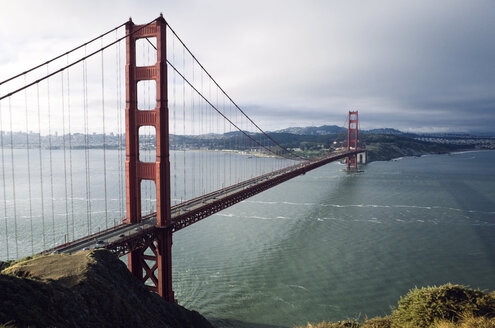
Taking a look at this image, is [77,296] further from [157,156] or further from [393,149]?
[393,149]

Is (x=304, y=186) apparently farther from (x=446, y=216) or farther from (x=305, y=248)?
(x=305, y=248)

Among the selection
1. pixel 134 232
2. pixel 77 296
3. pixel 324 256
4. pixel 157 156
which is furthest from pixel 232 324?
pixel 324 256

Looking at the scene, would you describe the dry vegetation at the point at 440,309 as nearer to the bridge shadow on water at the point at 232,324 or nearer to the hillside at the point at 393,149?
the bridge shadow on water at the point at 232,324

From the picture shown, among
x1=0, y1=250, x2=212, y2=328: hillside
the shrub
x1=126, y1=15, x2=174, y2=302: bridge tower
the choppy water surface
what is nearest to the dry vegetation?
the shrub

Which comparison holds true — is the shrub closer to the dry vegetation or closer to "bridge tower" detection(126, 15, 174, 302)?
the dry vegetation

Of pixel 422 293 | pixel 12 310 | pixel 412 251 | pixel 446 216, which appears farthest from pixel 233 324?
pixel 446 216

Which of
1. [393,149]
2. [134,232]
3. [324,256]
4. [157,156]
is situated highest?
[157,156]
